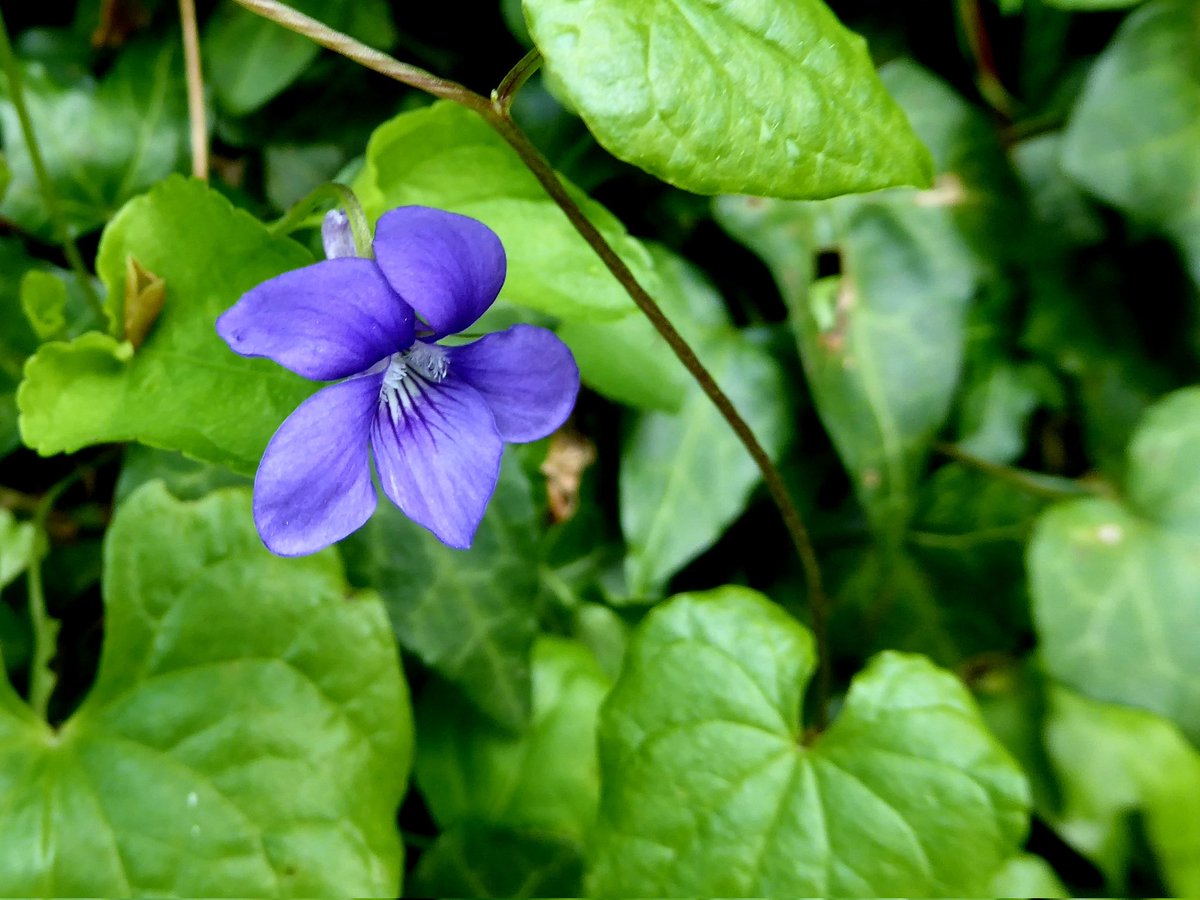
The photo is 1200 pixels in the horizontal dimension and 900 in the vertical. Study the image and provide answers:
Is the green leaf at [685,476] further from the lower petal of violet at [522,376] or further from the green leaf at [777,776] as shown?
the lower petal of violet at [522,376]

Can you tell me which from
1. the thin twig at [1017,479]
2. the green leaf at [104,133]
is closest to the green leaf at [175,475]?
the green leaf at [104,133]

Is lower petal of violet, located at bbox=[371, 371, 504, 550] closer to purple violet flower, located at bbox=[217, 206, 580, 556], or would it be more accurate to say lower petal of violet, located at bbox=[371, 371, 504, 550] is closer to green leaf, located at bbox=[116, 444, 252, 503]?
purple violet flower, located at bbox=[217, 206, 580, 556]

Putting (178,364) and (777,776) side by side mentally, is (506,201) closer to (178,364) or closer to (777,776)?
(178,364)

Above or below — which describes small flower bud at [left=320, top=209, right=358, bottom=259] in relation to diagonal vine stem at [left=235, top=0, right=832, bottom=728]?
below

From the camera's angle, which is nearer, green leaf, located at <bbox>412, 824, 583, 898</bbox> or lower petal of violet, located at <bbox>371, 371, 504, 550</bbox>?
lower petal of violet, located at <bbox>371, 371, 504, 550</bbox>

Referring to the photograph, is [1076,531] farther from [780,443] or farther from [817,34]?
[817,34]

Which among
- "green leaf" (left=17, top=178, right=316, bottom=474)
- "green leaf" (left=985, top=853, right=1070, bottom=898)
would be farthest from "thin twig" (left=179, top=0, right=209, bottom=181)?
"green leaf" (left=985, top=853, right=1070, bottom=898)
